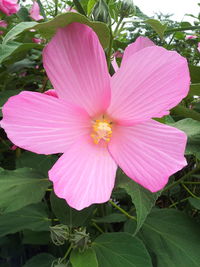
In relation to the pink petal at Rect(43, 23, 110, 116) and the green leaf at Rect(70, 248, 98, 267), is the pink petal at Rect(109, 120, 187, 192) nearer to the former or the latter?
the pink petal at Rect(43, 23, 110, 116)

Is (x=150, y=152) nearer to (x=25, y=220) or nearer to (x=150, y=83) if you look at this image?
(x=150, y=83)

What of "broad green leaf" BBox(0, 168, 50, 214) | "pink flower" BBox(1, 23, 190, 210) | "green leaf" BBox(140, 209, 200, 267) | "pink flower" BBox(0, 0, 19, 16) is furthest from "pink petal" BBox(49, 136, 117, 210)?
"pink flower" BBox(0, 0, 19, 16)

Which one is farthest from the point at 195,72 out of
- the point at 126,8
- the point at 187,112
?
the point at 126,8

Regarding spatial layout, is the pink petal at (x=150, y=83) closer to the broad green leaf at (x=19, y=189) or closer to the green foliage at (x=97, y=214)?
the green foliage at (x=97, y=214)

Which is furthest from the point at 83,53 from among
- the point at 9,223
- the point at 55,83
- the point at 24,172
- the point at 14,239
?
the point at 14,239

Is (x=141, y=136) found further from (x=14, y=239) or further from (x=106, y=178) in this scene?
(x=14, y=239)

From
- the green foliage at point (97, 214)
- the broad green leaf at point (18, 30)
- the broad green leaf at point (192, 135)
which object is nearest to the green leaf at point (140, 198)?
the green foliage at point (97, 214)
